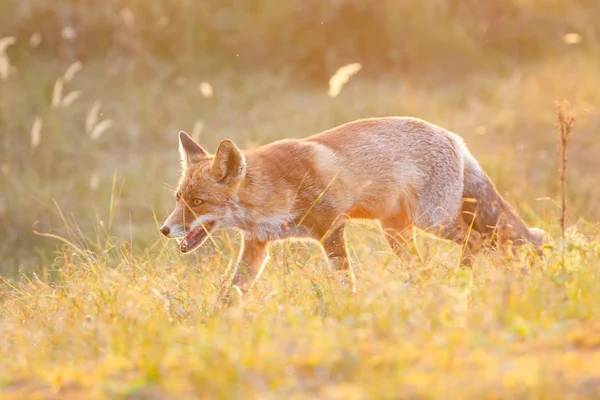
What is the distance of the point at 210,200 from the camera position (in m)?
5.19

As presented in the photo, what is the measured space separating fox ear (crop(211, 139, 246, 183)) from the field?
407mm

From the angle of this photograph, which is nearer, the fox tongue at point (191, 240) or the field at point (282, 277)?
the field at point (282, 277)

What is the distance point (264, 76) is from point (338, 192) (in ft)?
25.3

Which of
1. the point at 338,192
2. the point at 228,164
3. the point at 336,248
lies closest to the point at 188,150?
the point at 228,164

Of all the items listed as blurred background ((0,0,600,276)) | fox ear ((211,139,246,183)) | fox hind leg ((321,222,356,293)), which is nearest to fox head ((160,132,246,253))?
fox ear ((211,139,246,183))

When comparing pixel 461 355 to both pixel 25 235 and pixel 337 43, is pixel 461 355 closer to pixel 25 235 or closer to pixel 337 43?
pixel 25 235

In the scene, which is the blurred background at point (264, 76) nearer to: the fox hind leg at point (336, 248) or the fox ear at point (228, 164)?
the fox ear at point (228, 164)

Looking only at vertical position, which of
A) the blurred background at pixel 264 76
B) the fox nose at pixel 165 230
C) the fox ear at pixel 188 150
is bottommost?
the blurred background at pixel 264 76

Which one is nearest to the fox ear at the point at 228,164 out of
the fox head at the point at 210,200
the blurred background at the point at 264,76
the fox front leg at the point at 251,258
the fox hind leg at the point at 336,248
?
the fox head at the point at 210,200

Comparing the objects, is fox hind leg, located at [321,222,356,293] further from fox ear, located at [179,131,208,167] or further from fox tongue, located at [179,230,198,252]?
fox ear, located at [179,131,208,167]

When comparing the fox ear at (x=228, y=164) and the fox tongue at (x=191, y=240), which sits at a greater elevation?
A: the fox ear at (x=228, y=164)

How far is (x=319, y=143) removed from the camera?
546 centimetres

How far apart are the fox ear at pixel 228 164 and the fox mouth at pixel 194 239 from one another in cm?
32

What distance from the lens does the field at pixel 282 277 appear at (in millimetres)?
2660
